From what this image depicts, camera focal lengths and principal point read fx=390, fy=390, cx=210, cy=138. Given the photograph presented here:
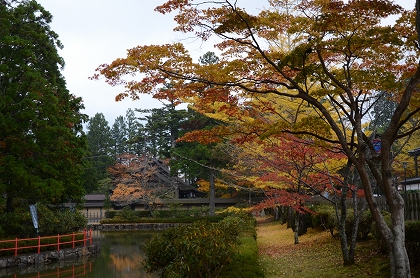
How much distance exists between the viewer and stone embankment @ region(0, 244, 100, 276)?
1413cm

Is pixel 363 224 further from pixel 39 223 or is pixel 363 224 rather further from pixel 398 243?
pixel 39 223

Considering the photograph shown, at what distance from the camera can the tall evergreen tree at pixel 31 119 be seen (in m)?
16.6

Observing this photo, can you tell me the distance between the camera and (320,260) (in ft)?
35.3

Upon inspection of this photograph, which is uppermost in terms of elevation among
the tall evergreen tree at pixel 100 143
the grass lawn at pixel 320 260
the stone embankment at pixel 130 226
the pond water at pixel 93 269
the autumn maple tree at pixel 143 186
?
the tall evergreen tree at pixel 100 143

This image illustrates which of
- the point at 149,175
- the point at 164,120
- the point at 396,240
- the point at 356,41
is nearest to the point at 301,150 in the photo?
the point at 356,41

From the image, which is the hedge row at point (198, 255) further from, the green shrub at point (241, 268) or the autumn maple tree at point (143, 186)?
the autumn maple tree at point (143, 186)

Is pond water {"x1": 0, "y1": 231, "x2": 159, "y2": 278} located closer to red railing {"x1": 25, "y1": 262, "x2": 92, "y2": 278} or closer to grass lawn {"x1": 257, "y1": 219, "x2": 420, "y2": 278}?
red railing {"x1": 25, "y1": 262, "x2": 92, "y2": 278}

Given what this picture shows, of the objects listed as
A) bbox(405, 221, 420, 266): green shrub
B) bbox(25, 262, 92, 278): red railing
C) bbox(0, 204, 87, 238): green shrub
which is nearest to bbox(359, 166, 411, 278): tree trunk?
bbox(405, 221, 420, 266): green shrub

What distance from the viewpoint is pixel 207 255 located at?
6.49 meters

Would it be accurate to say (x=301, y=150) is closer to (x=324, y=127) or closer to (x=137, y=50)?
(x=324, y=127)

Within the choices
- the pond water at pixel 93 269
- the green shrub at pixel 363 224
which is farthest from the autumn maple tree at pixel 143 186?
the green shrub at pixel 363 224

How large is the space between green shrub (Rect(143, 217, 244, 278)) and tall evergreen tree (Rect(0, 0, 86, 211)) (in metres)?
11.1

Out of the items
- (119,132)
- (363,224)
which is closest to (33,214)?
(363,224)

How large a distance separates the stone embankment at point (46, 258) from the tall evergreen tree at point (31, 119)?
2562 mm
